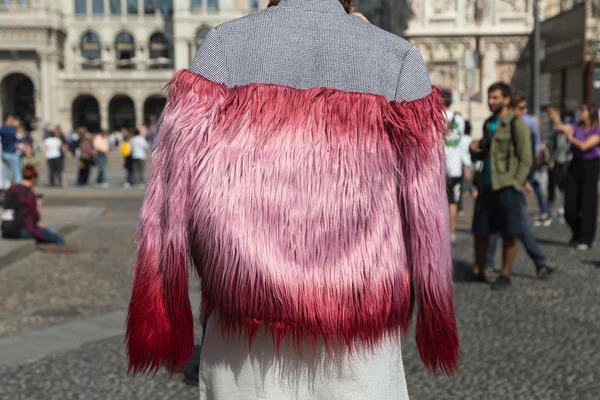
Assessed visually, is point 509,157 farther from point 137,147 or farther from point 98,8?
point 98,8

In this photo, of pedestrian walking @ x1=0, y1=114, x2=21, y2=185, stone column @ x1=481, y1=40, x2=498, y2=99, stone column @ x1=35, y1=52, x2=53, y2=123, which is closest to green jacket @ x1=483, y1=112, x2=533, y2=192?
pedestrian walking @ x1=0, y1=114, x2=21, y2=185

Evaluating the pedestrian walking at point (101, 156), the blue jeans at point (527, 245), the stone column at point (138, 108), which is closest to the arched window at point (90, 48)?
the stone column at point (138, 108)

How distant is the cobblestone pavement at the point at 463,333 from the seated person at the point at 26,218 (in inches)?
12.5

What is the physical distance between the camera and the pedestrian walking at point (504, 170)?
6750mm

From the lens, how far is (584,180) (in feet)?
30.8

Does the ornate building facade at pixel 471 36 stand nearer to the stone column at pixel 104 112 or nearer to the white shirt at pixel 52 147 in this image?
the white shirt at pixel 52 147

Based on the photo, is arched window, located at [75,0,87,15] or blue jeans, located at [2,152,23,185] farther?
arched window, located at [75,0,87,15]

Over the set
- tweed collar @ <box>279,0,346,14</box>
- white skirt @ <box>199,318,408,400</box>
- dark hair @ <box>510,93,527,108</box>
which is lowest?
white skirt @ <box>199,318,408,400</box>

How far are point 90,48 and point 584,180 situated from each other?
69726 millimetres

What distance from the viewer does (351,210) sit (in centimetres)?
192

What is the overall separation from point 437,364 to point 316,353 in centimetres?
31

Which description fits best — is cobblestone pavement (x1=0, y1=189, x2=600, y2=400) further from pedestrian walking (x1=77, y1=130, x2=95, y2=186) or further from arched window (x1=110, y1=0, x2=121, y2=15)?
arched window (x1=110, y1=0, x2=121, y2=15)

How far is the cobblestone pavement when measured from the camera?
13.9 feet

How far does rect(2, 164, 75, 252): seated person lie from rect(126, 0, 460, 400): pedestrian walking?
789 cm
